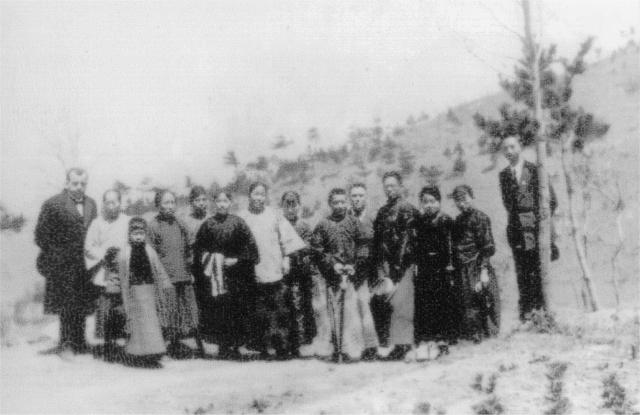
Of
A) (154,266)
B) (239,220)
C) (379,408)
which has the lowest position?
(379,408)

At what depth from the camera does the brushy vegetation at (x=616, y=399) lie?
428 centimetres

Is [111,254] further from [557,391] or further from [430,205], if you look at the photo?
[557,391]

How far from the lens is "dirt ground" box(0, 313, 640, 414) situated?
4.51 m

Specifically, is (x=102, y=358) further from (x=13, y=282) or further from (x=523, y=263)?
(x=13, y=282)

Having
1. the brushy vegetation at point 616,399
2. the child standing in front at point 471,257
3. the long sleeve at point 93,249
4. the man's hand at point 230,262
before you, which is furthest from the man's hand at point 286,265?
the brushy vegetation at point 616,399

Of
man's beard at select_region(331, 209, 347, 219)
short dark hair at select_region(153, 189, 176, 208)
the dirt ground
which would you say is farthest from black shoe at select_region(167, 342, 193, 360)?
man's beard at select_region(331, 209, 347, 219)

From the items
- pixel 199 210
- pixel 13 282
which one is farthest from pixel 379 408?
pixel 13 282

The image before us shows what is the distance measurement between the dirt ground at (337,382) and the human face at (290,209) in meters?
1.32

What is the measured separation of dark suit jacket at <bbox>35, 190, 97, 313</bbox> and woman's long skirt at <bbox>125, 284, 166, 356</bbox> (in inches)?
20.6

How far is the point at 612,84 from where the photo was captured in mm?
21766

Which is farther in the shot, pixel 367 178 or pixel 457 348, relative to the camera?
pixel 367 178

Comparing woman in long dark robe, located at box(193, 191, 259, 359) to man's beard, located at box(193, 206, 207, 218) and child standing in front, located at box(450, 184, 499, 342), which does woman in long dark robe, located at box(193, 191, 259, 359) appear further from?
child standing in front, located at box(450, 184, 499, 342)

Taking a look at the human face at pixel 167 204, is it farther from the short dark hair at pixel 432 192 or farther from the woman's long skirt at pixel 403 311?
the short dark hair at pixel 432 192

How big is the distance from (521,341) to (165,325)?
304 cm
